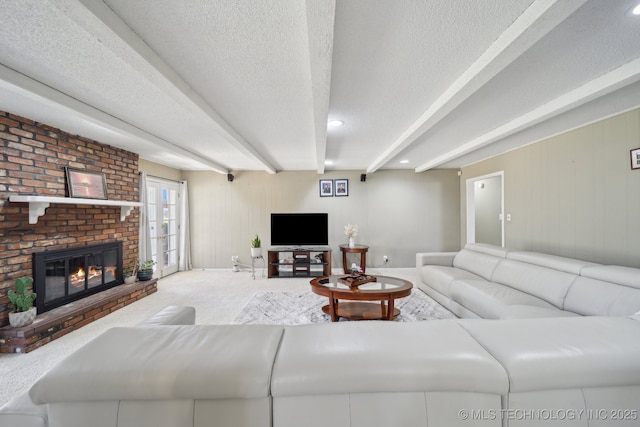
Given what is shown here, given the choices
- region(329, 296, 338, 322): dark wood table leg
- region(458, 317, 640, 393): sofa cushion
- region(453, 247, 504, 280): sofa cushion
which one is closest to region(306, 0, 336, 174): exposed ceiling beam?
region(458, 317, 640, 393): sofa cushion

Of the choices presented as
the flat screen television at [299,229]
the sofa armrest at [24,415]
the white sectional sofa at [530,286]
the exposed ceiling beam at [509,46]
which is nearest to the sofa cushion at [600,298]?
the white sectional sofa at [530,286]

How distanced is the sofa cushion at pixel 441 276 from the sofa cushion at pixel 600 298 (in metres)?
1.04

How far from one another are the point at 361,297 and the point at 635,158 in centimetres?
292

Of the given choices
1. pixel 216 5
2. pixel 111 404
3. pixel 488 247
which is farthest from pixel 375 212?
pixel 111 404

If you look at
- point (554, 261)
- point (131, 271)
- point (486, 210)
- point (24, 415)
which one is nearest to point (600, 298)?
point (554, 261)

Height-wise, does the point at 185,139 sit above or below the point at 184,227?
above

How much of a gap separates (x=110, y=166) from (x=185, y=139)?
1364 millimetres

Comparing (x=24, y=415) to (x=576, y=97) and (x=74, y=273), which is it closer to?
(x=74, y=273)

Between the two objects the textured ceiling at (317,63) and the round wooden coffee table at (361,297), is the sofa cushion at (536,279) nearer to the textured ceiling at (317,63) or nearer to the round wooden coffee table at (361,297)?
the round wooden coffee table at (361,297)

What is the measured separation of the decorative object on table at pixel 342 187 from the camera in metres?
5.70

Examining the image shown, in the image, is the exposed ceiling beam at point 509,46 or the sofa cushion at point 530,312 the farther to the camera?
the sofa cushion at point 530,312

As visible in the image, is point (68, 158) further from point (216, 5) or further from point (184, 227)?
point (216, 5)

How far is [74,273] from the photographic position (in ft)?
10.3

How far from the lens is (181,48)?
1541 mm
